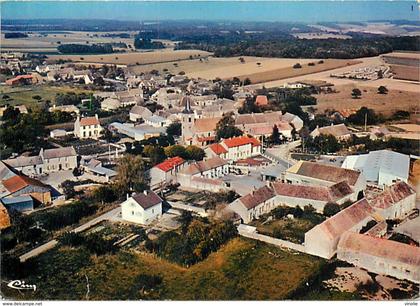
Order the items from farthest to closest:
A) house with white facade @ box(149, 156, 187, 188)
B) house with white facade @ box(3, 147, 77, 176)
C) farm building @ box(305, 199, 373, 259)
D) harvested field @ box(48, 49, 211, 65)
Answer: harvested field @ box(48, 49, 211, 65) < house with white facade @ box(3, 147, 77, 176) < house with white facade @ box(149, 156, 187, 188) < farm building @ box(305, 199, 373, 259)

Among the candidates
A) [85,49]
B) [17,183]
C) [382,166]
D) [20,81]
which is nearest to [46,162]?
[17,183]

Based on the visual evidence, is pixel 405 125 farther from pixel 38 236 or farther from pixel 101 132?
pixel 38 236

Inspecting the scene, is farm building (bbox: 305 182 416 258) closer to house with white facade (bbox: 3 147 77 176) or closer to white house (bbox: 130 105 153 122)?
house with white facade (bbox: 3 147 77 176)

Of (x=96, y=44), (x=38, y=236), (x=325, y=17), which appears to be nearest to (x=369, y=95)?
(x=325, y=17)

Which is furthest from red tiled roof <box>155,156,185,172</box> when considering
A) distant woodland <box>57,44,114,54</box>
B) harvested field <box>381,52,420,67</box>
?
distant woodland <box>57,44,114,54</box>

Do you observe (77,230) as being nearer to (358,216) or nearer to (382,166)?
(358,216)

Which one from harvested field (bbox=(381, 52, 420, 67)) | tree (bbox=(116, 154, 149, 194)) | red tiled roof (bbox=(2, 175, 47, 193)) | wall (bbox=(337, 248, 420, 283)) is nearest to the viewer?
wall (bbox=(337, 248, 420, 283))
